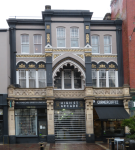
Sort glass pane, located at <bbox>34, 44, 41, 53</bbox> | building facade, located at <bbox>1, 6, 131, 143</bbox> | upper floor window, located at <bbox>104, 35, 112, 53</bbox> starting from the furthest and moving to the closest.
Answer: upper floor window, located at <bbox>104, 35, 112, 53</bbox>, glass pane, located at <bbox>34, 44, 41, 53</bbox>, building facade, located at <bbox>1, 6, 131, 143</bbox>

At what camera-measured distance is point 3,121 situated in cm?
2356

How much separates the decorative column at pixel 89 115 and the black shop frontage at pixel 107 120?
58 cm

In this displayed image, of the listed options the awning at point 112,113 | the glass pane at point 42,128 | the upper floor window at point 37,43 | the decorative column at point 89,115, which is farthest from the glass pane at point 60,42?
the glass pane at point 42,128

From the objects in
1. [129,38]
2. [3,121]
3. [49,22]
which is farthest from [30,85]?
[129,38]

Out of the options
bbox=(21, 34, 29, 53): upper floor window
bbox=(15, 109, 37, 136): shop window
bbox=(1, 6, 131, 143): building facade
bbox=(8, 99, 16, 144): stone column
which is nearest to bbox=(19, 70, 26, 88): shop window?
bbox=(1, 6, 131, 143): building facade

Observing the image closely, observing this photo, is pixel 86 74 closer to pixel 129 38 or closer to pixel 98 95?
pixel 98 95

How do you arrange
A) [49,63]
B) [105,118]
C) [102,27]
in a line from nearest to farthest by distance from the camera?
[105,118] < [49,63] < [102,27]

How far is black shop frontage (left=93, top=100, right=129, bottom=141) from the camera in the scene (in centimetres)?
2405

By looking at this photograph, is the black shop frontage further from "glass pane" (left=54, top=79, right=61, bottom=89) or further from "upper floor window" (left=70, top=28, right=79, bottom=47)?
"upper floor window" (left=70, top=28, right=79, bottom=47)

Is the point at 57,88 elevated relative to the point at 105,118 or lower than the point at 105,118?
elevated

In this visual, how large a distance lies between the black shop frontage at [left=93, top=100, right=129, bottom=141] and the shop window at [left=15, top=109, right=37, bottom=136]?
18.9 ft

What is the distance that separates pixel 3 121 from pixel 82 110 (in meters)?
7.38

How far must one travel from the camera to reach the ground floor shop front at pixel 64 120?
23.8m

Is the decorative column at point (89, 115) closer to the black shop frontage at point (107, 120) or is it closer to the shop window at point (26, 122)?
the black shop frontage at point (107, 120)
